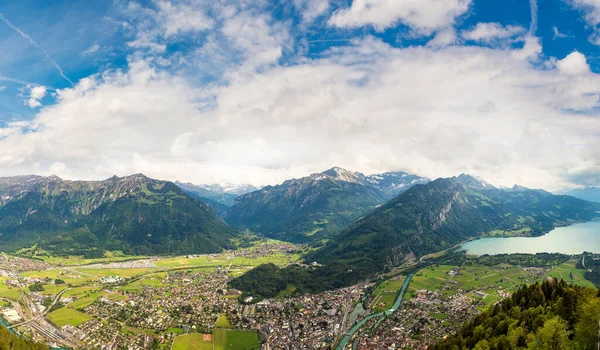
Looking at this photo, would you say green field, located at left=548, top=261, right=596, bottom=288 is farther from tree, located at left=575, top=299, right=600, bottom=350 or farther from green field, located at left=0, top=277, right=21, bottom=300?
green field, located at left=0, top=277, right=21, bottom=300

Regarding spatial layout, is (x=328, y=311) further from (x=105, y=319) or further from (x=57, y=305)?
(x=57, y=305)

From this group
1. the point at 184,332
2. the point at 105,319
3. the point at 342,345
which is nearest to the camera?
the point at 342,345

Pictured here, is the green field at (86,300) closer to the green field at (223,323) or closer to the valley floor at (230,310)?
the valley floor at (230,310)

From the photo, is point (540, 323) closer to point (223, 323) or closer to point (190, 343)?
Result: point (190, 343)

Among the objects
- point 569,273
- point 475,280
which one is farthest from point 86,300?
point 569,273

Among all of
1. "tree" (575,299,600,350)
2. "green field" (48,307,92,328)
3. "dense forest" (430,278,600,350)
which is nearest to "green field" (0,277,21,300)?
"green field" (48,307,92,328)

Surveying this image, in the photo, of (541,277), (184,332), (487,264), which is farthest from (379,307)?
(487,264)

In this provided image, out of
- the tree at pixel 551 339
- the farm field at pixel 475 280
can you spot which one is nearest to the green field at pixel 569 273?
the farm field at pixel 475 280
